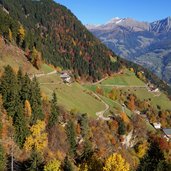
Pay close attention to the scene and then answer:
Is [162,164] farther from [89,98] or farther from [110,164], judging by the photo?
[89,98]

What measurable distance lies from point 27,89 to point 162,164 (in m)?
42.7

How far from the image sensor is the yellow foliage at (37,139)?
321 ft

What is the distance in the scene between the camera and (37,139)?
10075 centimetres

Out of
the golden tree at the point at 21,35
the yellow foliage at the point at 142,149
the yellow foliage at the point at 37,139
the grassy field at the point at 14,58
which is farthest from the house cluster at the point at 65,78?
the yellow foliage at the point at 37,139

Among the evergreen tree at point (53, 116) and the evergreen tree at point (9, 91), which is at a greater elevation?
the evergreen tree at point (9, 91)

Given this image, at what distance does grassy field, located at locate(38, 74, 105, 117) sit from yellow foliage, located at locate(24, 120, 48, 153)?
97.6 feet

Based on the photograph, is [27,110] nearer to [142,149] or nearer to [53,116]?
[53,116]

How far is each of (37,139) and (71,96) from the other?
5655cm

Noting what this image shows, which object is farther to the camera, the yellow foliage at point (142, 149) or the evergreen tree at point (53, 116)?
the yellow foliage at point (142, 149)

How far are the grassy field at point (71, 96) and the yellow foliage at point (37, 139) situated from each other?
97.6ft

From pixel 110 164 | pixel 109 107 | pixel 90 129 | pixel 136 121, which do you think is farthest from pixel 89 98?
pixel 110 164

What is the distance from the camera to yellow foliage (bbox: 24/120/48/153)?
97969 millimetres

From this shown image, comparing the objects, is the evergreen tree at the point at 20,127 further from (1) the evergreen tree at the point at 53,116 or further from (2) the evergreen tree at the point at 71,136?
(2) the evergreen tree at the point at 71,136

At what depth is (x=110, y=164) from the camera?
83688 millimetres
